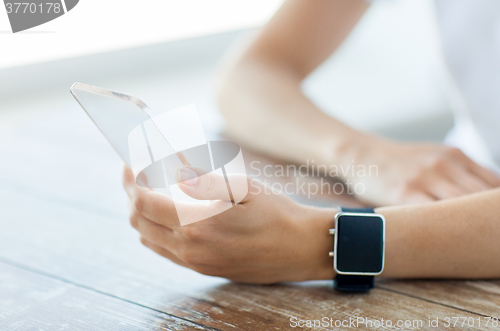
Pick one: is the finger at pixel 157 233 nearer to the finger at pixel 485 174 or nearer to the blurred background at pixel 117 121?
the blurred background at pixel 117 121

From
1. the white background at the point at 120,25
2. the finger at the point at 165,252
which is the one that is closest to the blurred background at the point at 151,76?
the white background at the point at 120,25

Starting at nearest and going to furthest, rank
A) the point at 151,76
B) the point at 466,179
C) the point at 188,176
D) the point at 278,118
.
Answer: the point at 188,176 < the point at 466,179 < the point at 278,118 < the point at 151,76

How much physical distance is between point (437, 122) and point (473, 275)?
2.74 ft

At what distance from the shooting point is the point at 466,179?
66cm

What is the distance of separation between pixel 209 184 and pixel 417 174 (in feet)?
1.29

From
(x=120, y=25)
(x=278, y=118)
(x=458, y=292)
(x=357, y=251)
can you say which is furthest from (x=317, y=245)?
(x=120, y=25)

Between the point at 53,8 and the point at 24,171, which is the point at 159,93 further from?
the point at 24,171

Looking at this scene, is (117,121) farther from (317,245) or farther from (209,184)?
(317,245)

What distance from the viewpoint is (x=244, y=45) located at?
101 cm

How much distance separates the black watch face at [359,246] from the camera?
491mm

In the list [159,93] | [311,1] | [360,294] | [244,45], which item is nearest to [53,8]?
[159,93]

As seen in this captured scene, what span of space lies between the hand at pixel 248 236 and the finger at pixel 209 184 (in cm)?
1

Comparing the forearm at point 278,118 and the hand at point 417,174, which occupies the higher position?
the forearm at point 278,118

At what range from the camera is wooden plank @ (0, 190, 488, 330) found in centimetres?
45
